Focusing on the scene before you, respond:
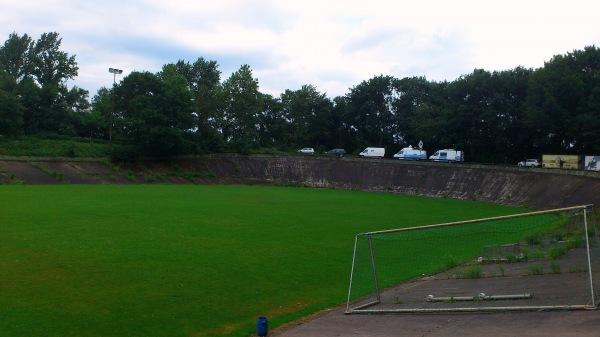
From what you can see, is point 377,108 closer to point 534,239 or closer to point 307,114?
point 307,114

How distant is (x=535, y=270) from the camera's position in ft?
43.9

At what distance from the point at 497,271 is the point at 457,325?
5353 millimetres

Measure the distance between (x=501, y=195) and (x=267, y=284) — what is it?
50383mm

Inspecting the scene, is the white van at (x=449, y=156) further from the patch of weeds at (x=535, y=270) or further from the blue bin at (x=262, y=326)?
the blue bin at (x=262, y=326)

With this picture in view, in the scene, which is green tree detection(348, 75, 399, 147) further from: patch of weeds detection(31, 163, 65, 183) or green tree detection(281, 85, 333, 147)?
patch of weeds detection(31, 163, 65, 183)

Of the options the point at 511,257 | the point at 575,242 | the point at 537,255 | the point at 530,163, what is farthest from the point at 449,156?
the point at 575,242

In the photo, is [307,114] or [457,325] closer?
[457,325]

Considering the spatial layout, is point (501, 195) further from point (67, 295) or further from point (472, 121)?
point (67, 295)

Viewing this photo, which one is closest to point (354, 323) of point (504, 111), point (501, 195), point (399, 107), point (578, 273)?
point (578, 273)

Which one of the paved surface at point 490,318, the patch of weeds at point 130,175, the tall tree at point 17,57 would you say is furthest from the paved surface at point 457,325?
the tall tree at point 17,57

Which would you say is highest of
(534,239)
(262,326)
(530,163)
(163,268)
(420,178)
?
(530,163)

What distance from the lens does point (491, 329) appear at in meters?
9.45

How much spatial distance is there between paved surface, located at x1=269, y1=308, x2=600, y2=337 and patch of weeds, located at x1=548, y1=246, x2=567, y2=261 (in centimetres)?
346

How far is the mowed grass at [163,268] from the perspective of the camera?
1286cm
